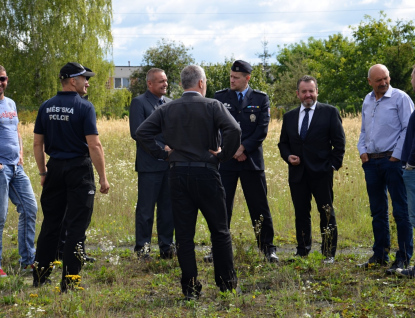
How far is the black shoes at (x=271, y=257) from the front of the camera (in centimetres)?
732

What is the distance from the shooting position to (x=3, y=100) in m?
6.89

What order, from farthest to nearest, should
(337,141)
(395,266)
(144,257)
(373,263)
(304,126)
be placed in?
(144,257) → (304,126) → (337,141) → (373,263) → (395,266)

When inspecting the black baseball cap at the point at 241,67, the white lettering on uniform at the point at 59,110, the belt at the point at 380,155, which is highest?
the black baseball cap at the point at 241,67

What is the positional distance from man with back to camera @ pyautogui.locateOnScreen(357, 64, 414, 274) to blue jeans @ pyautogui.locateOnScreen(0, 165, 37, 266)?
13.5 feet

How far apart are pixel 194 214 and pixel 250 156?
1.89 m

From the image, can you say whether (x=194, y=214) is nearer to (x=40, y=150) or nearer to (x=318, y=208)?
(x=40, y=150)

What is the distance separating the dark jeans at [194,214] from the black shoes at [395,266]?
189cm

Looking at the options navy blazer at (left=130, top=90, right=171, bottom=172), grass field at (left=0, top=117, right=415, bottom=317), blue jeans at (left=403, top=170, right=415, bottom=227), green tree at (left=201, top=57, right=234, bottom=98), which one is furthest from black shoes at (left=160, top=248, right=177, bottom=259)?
green tree at (left=201, top=57, right=234, bottom=98)

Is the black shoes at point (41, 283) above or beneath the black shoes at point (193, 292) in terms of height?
beneath

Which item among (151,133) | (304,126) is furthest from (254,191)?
(151,133)

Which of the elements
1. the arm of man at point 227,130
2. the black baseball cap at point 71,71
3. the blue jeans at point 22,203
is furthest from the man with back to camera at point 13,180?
the arm of man at point 227,130

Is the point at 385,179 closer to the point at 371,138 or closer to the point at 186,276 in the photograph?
the point at 371,138

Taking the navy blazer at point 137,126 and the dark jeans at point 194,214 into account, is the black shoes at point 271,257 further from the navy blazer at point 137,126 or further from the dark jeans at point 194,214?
the navy blazer at point 137,126

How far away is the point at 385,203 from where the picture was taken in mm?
6895
